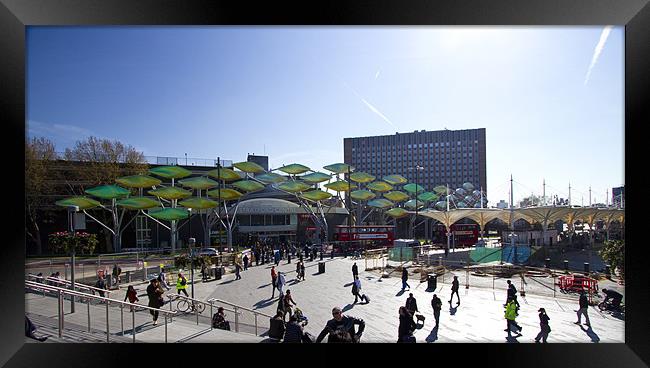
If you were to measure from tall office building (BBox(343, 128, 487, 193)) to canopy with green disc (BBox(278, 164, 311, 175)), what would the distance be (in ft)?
69.8

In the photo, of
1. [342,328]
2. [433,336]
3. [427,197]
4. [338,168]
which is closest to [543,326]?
[433,336]

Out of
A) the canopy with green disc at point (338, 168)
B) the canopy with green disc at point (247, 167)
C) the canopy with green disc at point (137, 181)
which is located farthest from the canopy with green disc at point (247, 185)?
the canopy with green disc at point (338, 168)

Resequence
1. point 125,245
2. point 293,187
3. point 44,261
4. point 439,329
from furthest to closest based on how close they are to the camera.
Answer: point 293,187
point 125,245
point 44,261
point 439,329

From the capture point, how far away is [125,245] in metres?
28.6

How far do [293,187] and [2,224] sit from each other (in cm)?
2389

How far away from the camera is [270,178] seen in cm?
3091

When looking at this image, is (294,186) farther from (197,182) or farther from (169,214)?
(169,214)

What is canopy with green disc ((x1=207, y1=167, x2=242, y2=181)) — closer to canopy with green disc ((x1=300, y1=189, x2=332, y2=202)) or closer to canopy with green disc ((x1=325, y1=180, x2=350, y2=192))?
canopy with green disc ((x1=300, y1=189, x2=332, y2=202))

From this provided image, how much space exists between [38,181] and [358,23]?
1000 inches

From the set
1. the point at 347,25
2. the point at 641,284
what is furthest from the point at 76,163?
the point at 641,284

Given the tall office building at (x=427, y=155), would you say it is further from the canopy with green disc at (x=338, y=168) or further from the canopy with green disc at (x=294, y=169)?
the canopy with green disc at (x=294, y=169)

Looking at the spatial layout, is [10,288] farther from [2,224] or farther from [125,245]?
[125,245]

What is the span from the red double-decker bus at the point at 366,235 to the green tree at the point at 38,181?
66.9ft

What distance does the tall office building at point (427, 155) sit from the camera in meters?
52.1
